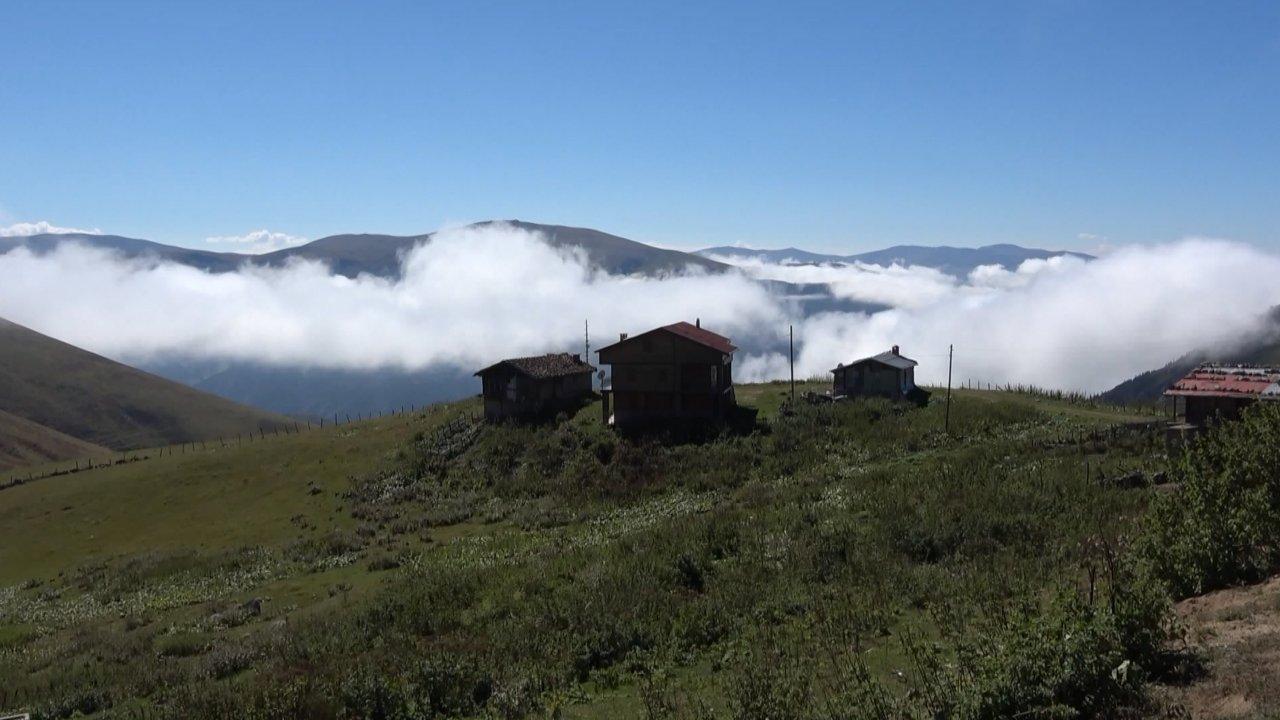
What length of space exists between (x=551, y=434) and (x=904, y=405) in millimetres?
25994

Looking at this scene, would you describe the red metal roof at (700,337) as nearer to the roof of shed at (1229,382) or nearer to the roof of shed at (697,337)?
the roof of shed at (697,337)

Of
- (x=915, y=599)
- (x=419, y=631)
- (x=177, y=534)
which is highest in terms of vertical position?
(x=915, y=599)

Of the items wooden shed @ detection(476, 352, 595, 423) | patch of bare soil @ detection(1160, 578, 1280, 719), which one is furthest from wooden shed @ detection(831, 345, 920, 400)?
patch of bare soil @ detection(1160, 578, 1280, 719)

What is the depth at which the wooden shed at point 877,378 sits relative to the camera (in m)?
65.3

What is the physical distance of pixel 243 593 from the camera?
36.9 metres

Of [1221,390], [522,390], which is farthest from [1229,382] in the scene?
[522,390]

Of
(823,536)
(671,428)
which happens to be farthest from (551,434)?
(823,536)

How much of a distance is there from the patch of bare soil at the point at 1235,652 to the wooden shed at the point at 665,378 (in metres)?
46.2

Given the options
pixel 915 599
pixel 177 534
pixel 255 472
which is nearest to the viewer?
pixel 915 599

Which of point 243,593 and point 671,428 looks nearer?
point 243,593

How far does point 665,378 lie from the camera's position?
63.8 m

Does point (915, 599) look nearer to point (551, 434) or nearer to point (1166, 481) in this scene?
point (1166, 481)

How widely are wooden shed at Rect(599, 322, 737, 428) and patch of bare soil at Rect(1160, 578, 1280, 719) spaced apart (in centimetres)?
4624

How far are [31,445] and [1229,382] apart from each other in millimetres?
174343
